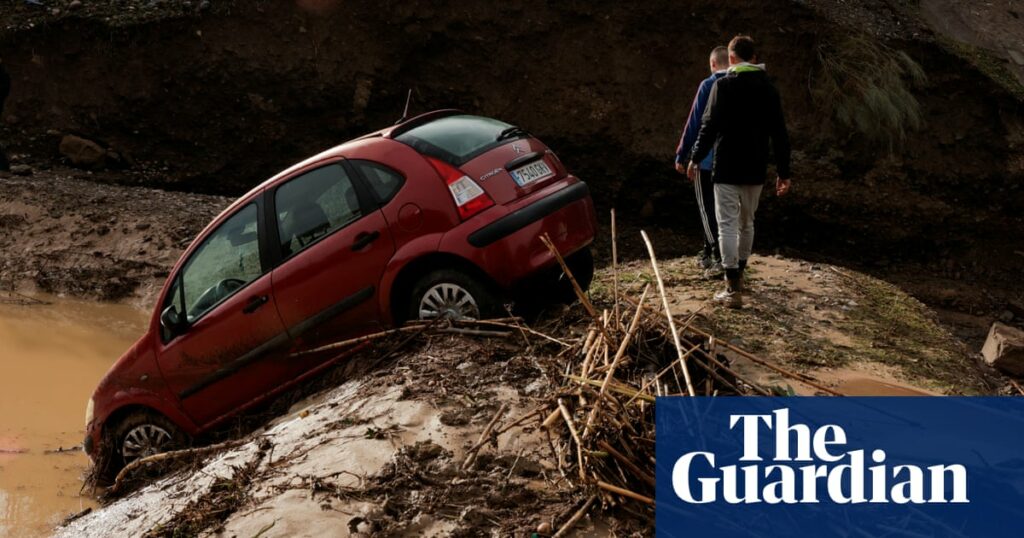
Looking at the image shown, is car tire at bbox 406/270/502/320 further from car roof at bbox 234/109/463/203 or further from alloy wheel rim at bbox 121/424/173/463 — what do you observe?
alloy wheel rim at bbox 121/424/173/463

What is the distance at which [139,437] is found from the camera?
307 inches

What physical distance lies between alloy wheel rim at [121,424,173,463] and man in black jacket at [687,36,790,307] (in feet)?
14.3

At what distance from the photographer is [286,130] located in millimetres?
16500

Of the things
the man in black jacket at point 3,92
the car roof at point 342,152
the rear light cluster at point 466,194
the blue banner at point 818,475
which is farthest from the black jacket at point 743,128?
A: the man in black jacket at point 3,92

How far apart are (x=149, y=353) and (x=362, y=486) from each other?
10.6 ft

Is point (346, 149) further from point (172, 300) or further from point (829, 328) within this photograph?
point (829, 328)

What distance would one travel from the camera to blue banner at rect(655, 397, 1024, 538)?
449cm

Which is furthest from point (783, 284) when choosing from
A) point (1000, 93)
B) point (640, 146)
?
point (1000, 93)

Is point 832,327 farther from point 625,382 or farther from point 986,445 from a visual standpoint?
point 625,382

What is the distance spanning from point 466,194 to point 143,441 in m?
3.01

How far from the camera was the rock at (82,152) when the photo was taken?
15.6 meters

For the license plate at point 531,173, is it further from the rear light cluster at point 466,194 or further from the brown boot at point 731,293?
the brown boot at point 731,293

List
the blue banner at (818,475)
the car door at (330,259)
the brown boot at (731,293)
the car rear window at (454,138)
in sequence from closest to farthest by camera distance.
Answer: the blue banner at (818,475), the car door at (330,259), the car rear window at (454,138), the brown boot at (731,293)

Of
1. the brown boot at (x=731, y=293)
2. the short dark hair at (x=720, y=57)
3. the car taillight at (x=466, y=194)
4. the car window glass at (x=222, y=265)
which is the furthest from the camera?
the short dark hair at (x=720, y=57)
